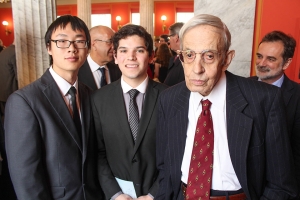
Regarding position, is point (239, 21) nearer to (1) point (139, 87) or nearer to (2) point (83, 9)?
(1) point (139, 87)

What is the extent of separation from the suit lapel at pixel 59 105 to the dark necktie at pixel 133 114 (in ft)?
1.16

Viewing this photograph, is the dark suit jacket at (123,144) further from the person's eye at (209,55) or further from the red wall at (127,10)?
the red wall at (127,10)

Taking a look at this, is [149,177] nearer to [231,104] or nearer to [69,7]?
[231,104]


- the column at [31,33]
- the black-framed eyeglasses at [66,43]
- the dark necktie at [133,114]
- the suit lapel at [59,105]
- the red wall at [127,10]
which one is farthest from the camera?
the red wall at [127,10]

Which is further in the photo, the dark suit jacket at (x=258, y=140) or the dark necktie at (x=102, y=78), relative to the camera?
the dark necktie at (x=102, y=78)

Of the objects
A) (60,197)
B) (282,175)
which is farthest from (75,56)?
(282,175)

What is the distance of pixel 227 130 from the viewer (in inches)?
49.3

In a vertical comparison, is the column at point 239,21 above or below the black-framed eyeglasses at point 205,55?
above

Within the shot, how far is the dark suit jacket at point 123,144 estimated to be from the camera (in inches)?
64.2

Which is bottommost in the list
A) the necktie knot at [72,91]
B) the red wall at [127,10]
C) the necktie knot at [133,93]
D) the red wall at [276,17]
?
the necktie knot at [133,93]

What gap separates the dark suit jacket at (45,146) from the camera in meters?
1.34

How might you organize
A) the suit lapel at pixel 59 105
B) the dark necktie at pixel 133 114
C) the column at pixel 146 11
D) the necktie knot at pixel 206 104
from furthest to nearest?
the column at pixel 146 11
the dark necktie at pixel 133 114
the suit lapel at pixel 59 105
the necktie knot at pixel 206 104

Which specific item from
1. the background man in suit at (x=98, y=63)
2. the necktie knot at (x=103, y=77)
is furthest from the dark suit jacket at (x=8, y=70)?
the necktie knot at (x=103, y=77)

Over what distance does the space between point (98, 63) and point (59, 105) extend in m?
1.17
